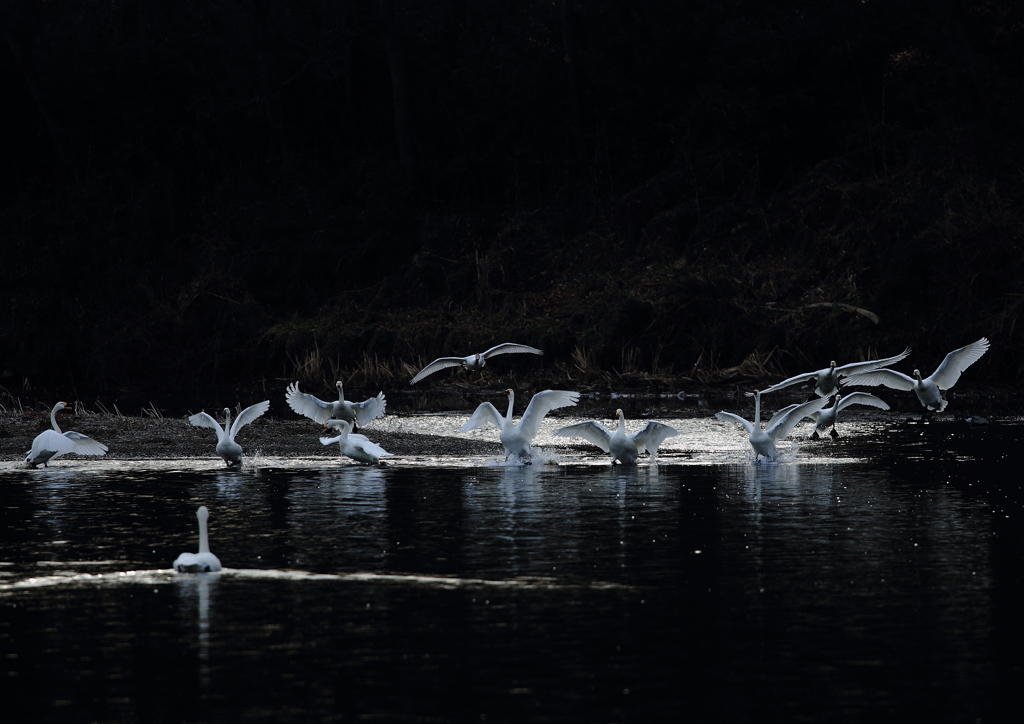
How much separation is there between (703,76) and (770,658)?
3975 centimetres

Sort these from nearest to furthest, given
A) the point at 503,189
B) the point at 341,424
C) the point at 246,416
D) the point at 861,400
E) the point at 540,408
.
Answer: the point at 540,408 < the point at 246,416 < the point at 341,424 < the point at 861,400 < the point at 503,189

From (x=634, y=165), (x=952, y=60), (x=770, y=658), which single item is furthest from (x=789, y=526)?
(x=634, y=165)

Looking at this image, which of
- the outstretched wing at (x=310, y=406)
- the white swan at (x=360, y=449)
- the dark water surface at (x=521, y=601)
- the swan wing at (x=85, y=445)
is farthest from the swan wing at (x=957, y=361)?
the swan wing at (x=85, y=445)

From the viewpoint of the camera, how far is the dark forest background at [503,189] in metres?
37.8

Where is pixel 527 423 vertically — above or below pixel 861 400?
below

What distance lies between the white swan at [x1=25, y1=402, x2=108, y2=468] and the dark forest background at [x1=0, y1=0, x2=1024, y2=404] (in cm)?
1701

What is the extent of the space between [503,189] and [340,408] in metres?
29.3

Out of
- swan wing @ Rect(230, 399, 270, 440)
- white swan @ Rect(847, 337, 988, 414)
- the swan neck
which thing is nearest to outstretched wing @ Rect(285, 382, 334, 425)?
swan wing @ Rect(230, 399, 270, 440)

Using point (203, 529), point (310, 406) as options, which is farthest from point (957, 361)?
point (203, 529)

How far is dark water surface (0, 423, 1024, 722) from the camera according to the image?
8.96 m

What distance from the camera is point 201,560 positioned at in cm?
1254

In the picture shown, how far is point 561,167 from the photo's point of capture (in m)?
50.5

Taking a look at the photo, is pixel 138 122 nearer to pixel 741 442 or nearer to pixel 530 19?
pixel 530 19

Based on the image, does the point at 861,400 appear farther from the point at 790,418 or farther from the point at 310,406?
the point at 310,406
